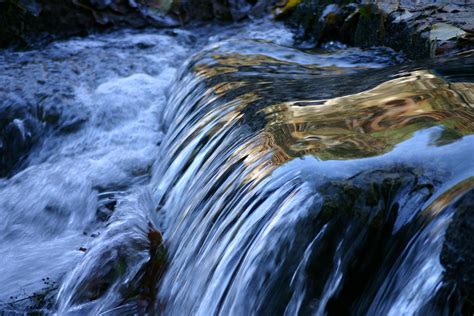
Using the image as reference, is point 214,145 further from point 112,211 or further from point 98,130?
point 98,130

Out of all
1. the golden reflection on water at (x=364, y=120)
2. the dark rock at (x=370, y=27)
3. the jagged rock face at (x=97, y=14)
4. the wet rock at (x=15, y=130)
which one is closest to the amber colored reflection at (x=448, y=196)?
the golden reflection on water at (x=364, y=120)

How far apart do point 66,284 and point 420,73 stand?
7.05ft

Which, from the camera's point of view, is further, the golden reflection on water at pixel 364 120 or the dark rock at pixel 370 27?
the dark rock at pixel 370 27

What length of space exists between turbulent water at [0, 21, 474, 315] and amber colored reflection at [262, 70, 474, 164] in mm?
11

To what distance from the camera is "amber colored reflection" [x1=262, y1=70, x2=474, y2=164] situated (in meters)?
2.46

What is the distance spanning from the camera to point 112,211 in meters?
3.83

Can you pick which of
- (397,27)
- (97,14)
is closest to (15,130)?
(97,14)

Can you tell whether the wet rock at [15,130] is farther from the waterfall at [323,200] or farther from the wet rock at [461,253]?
the wet rock at [461,253]

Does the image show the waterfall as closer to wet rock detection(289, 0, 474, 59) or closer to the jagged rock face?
wet rock detection(289, 0, 474, 59)

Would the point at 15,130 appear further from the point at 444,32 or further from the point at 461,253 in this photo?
the point at 461,253

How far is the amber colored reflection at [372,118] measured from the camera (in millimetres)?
2459

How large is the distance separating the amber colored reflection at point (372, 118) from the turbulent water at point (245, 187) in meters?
0.01

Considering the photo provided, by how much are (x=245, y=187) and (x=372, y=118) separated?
650mm

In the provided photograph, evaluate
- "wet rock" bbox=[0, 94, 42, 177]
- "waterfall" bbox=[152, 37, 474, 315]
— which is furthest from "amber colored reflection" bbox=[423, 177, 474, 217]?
"wet rock" bbox=[0, 94, 42, 177]
